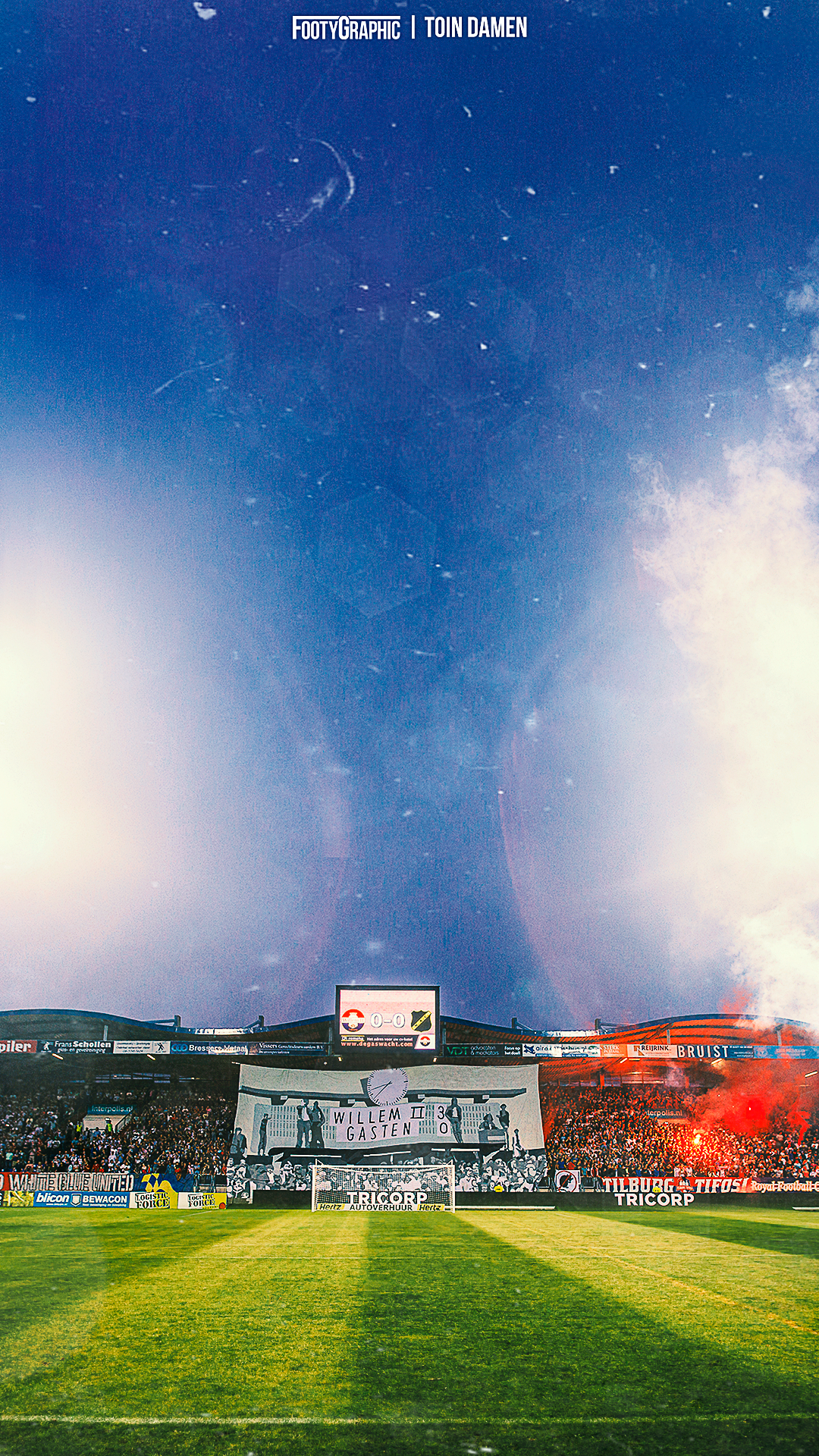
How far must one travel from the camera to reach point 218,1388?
266 inches

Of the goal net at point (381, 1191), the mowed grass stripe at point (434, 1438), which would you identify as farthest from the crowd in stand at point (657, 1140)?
the mowed grass stripe at point (434, 1438)

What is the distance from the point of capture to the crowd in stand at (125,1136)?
36156mm

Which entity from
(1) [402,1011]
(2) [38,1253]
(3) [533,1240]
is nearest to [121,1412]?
(2) [38,1253]

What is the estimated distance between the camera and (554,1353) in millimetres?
7785

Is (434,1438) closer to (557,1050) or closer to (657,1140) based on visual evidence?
(557,1050)

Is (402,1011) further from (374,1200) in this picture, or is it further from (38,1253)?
(38,1253)

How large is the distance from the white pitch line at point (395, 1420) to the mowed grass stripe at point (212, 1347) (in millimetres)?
106

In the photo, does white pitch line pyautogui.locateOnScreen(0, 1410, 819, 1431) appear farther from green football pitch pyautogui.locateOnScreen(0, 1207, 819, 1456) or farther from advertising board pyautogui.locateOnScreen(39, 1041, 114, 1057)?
advertising board pyautogui.locateOnScreen(39, 1041, 114, 1057)

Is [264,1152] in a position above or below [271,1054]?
below

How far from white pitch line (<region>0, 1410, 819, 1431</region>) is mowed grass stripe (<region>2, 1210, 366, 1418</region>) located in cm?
11

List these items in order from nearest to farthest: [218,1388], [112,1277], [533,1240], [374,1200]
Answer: [218,1388] < [112,1277] < [533,1240] < [374,1200]

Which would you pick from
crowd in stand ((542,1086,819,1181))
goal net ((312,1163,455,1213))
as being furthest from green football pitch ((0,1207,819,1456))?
crowd in stand ((542,1086,819,1181))

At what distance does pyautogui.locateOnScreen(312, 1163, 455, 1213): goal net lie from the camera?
29.2m

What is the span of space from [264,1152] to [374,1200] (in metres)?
10.4
